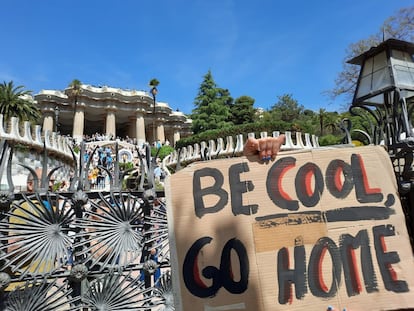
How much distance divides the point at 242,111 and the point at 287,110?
31.8ft

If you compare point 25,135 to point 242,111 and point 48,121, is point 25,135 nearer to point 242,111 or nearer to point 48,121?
point 242,111

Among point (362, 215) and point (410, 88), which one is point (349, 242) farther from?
point (410, 88)

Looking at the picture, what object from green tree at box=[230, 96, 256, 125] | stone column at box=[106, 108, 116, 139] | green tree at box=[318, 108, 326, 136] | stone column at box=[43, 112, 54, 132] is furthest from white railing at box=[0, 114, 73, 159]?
green tree at box=[318, 108, 326, 136]

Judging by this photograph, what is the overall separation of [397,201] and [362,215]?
10.8 inches

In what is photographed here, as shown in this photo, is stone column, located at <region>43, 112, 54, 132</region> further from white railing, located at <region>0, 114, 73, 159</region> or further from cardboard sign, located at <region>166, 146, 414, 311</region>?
cardboard sign, located at <region>166, 146, 414, 311</region>

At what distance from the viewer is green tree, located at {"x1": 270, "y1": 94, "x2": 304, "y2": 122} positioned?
44.1m

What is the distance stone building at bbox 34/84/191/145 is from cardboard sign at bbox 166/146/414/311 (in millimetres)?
37725

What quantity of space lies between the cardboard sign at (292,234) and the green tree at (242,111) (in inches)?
1426

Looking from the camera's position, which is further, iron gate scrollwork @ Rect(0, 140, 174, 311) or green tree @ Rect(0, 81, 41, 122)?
green tree @ Rect(0, 81, 41, 122)

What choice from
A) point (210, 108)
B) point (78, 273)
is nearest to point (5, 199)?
point (78, 273)

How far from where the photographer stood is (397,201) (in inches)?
85.0

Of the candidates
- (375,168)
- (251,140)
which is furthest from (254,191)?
(375,168)

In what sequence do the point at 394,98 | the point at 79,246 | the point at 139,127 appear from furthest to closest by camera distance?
the point at 139,127
the point at 79,246
the point at 394,98

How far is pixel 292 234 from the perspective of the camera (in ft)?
6.73
